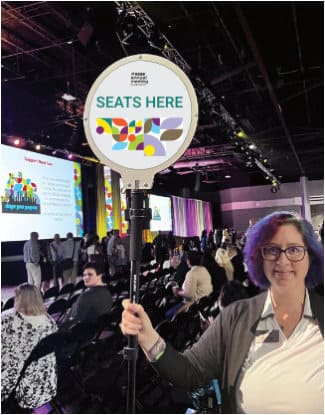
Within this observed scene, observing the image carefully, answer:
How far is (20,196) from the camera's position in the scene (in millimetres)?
1762

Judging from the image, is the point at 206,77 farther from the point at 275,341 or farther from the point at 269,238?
the point at 275,341

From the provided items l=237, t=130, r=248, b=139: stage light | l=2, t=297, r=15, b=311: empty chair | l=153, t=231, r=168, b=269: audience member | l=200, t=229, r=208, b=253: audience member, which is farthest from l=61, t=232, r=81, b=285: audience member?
l=237, t=130, r=248, b=139: stage light

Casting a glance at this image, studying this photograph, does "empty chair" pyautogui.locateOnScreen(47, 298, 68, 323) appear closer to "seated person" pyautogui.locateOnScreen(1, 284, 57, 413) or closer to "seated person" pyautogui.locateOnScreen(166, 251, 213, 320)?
"seated person" pyautogui.locateOnScreen(1, 284, 57, 413)

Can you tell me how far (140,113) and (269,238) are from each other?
2.14 ft

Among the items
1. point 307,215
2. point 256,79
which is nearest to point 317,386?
point 307,215

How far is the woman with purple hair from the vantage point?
1354mm

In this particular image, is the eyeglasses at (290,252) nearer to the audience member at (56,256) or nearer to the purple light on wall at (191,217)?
the purple light on wall at (191,217)

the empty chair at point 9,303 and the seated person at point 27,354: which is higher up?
the empty chair at point 9,303

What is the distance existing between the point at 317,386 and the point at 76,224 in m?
1.20

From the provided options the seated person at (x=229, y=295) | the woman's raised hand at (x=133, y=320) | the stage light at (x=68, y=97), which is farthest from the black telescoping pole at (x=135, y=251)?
the stage light at (x=68, y=97)

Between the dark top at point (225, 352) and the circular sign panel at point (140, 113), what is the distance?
60 centimetres

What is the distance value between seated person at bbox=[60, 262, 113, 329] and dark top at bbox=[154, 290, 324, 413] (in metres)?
0.58

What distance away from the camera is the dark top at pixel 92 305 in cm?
184

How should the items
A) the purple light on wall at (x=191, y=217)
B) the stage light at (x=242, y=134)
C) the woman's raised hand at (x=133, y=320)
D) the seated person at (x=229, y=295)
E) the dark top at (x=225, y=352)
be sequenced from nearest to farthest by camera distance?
the woman's raised hand at (x=133, y=320)
the dark top at (x=225, y=352)
the seated person at (x=229, y=295)
the purple light on wall at (x=191, y=217)
the stage light at (x=242, y=134)
